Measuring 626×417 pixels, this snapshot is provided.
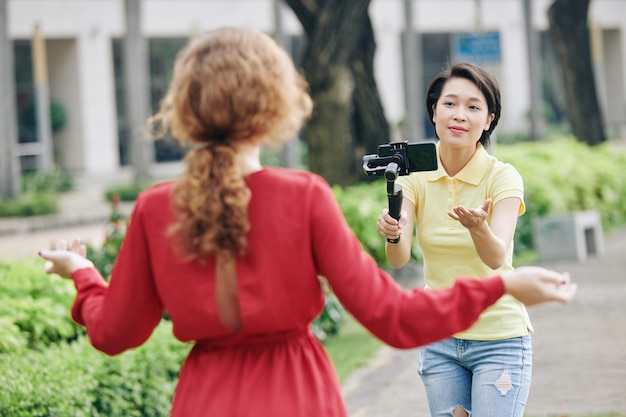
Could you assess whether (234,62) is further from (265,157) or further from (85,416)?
(265,157)

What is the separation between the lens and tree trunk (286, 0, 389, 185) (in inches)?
514

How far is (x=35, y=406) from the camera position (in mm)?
5152

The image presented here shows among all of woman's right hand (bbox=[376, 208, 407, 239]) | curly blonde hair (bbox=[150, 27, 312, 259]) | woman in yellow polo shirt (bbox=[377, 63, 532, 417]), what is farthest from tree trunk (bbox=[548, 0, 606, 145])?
curly blonde hair (bbox=[150, 27, 312, 259])

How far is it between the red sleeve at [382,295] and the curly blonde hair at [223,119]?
0.20 metres

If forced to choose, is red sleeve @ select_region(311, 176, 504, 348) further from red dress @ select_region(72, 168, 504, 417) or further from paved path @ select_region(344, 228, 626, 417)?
paved path @ select_region(344, 228, 626, 417)

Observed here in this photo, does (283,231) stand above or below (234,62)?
below

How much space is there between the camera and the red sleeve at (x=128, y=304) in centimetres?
291

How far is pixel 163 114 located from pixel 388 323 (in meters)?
0.79

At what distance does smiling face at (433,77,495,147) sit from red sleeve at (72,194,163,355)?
1455mm

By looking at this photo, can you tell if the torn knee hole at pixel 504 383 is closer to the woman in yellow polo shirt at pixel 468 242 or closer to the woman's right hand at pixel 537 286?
the woman in yellow polo shirt at pixel 468 242

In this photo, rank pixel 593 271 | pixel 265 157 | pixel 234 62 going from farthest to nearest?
pixel 265 157, pixel 593 271, pixel 234 62

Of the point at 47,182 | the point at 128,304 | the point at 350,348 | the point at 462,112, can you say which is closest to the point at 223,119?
the point at 128,304

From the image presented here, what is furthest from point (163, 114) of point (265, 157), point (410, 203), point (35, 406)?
point (265, 157)

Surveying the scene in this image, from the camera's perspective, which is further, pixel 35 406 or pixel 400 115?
pixel 400 115
